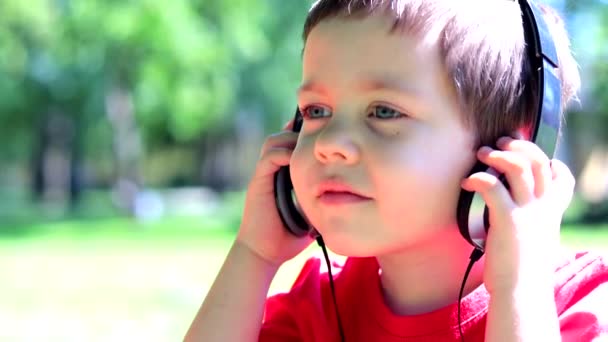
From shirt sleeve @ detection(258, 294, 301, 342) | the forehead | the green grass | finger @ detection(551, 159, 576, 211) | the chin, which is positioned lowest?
the green grass

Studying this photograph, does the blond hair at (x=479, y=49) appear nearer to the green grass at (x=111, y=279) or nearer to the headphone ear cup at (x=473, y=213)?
the headphone ear cup at (x=473, y=213)

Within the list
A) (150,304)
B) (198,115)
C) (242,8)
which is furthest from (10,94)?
(150,304)

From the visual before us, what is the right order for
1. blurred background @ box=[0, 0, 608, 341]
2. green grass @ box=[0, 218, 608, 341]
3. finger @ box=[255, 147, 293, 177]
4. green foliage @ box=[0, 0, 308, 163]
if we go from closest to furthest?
finger @ box=[255, 147, 293, 177], green grass @ box=[0, 218, 608, 341], blurred background @ box=[0, 0, 608, 341], green foliage @ box=[0, 0, 308, 163]

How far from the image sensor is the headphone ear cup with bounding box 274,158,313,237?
2.68ft

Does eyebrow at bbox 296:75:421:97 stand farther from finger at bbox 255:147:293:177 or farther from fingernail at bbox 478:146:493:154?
finger at bbox 255:147:293:177

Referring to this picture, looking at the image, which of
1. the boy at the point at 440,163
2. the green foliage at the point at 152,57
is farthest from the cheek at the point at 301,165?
the green foliage at the point at 152,57

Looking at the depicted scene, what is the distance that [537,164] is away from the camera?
0.65 meters

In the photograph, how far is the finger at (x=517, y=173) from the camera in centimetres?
65

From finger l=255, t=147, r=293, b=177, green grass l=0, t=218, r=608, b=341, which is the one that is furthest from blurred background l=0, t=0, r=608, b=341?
finger l=255, t=147, r=293, b=177

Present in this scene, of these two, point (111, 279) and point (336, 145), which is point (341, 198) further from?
point (111, 279)

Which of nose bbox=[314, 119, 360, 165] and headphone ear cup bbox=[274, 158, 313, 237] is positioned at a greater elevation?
nose bbox=[314, 119, 360, 165]

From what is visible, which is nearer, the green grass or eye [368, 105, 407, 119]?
eye [368, 105, 407, 119]

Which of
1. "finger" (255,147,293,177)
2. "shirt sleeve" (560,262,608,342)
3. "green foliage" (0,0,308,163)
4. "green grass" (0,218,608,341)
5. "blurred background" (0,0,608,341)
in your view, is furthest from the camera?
"green foliage" (0,0,308,163)

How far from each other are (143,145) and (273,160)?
14036mm
